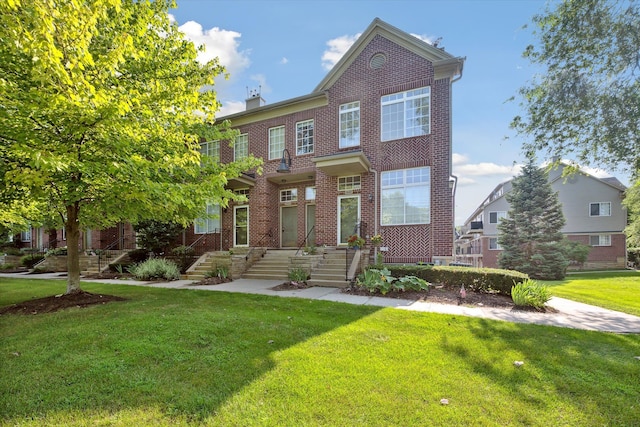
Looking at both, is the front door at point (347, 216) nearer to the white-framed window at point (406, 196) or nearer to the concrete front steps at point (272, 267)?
the white-framed window at point (406, 196)

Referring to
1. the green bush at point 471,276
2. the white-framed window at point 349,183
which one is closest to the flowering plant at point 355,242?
the green bush at point 471,276

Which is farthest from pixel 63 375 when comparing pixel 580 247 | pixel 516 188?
pixel 580 247

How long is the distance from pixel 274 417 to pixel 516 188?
22.1 m

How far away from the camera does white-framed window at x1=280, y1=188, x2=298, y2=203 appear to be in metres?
14.9

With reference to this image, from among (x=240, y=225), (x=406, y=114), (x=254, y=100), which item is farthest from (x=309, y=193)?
(x=254, y=100)

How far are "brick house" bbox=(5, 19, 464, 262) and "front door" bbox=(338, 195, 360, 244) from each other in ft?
0.14

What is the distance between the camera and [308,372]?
3475 millimetres

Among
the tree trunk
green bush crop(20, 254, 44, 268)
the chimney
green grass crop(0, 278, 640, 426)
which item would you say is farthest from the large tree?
green bush crop(20, 254, 44, 268)

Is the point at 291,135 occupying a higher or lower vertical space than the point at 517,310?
higher

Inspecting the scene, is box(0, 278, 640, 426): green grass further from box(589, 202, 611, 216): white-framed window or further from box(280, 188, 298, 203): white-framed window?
box(589, 202, 611, 216): white-framed window

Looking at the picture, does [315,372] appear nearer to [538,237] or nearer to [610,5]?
[610,5]

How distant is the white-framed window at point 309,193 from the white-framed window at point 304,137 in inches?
66.7

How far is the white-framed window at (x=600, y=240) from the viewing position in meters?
26.8

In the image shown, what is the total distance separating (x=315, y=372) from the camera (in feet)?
11.4
